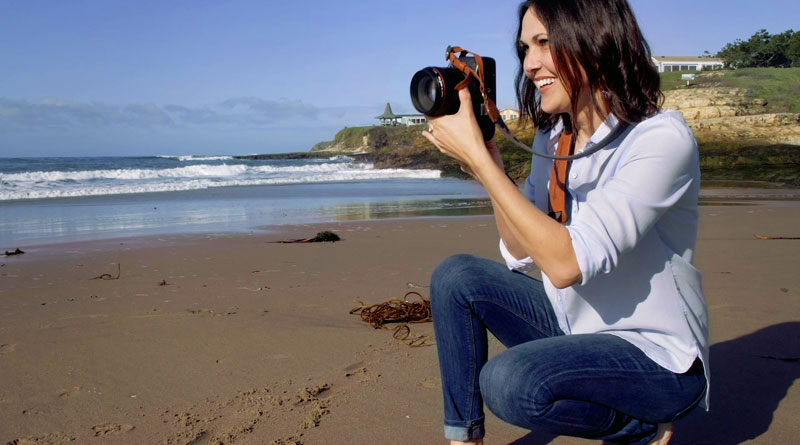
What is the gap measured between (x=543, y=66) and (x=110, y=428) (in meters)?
1.63

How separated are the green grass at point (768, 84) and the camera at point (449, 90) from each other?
25.9 metres

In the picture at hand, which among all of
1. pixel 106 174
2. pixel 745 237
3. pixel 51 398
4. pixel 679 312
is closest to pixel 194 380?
pixel 51 398

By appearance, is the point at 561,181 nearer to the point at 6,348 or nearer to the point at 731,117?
the point at 6,348

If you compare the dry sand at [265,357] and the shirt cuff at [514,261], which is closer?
the shirt cuff at [514,261]

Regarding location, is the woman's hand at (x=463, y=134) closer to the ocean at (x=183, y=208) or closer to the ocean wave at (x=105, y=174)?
the ocean at (x=183, y=208)

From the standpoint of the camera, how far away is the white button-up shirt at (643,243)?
4.17 feet

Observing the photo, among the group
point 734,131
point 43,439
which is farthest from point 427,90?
point 734,131

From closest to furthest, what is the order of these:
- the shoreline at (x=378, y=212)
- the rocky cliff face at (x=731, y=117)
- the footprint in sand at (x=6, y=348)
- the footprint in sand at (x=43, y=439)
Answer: the footprint in sand at (x=43, y=439) < the footprint in sand at (x=6, y=348) < the shoreline at (x=378, y=212) < the rocky cliff face at (x=731, y=117)

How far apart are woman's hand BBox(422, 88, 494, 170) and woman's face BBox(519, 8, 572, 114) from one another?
17 centimetres

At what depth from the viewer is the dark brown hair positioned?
136 centimetres

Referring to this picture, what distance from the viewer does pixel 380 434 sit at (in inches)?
74.9


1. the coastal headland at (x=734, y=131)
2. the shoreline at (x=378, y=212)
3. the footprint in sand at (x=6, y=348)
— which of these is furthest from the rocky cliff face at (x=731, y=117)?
the footprint in sand at (x=6, y=348)

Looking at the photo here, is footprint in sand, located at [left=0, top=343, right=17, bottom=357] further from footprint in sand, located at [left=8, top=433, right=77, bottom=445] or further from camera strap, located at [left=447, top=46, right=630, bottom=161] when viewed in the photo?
camera strap, located at [left=447, top=46, right=630, bottom=161]

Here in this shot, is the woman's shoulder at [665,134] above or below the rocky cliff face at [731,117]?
below
